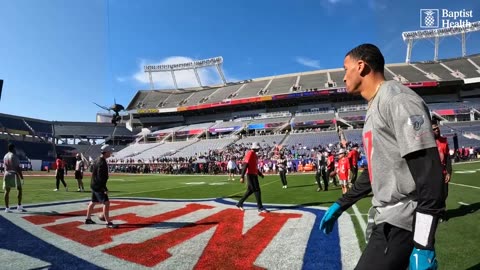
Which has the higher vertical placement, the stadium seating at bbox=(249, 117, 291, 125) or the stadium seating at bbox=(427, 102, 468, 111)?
the stadium seating at bbox=(427, 102, 468, 111)

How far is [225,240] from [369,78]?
4.97 metres

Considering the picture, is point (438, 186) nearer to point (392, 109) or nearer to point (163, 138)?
point (392, 109)

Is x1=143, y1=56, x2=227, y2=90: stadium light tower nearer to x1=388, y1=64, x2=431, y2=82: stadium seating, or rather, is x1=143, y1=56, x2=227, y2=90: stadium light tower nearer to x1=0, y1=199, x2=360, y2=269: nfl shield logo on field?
x1=388, y1=64, x2=431, y2=82: stadium seating

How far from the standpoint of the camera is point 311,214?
976 cm

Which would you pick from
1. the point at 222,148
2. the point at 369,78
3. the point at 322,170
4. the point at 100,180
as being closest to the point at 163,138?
the point at 222,148

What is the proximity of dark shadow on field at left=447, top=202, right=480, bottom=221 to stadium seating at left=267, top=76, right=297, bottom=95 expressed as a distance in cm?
6321

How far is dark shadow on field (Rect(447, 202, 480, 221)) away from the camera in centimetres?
857

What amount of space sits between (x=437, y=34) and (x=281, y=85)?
3280 centimetres

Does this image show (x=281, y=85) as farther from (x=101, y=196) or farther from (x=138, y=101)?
(x=101, y=196)

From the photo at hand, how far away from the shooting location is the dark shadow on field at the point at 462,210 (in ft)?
28.1

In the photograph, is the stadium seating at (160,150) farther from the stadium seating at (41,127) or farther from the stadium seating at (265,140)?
the stadium seating at (41,127)

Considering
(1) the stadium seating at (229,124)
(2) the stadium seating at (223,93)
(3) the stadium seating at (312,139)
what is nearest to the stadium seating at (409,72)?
(3) the stadium seating at (312,139)

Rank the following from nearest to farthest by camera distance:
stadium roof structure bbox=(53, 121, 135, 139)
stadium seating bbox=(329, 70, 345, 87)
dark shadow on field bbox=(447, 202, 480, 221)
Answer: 1. dark shadow on field bbox=(447, 202, 480, 221)
2. stadium seating bbox=(329, 70, 345, 87)
3. stadium roof structure bbox=(53, 121, 135, 139)

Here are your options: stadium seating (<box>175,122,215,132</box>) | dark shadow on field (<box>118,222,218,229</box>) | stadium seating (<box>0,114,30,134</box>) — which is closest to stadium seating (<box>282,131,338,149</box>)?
stadium seating (<box>175,122,215,132</box>)
